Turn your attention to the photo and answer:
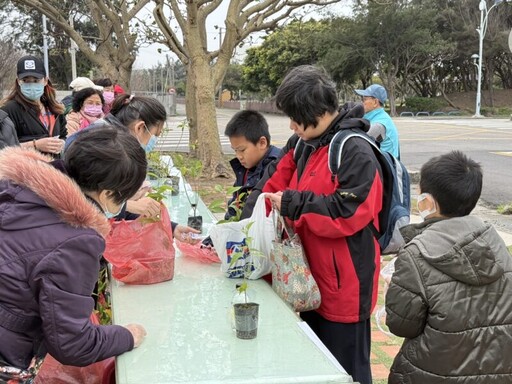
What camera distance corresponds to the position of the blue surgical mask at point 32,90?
14.3 ft

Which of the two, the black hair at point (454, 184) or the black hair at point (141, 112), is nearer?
the black hair at point (454, 184)

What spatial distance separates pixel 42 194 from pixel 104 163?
194mm

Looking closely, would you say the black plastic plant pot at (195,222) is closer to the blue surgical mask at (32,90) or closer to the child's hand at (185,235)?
the child's hand at (185,235)

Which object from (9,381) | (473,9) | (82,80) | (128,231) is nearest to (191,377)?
(9,381)

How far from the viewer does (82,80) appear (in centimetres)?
573

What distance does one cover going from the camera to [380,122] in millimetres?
5652

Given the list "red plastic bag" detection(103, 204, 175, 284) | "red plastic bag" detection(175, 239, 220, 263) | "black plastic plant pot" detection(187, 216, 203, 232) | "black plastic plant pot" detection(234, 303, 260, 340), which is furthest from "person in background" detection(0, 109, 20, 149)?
"black plastic plant pot" detection(234, 303, 260, 340)

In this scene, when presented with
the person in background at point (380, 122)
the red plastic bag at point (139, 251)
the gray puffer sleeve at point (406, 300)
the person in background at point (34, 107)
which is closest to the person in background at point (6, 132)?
the person in background at point (34, 107)

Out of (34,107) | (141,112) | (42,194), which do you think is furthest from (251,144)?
(34,107)

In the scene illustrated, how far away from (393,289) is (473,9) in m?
37.8

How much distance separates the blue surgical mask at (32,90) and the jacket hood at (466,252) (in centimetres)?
350

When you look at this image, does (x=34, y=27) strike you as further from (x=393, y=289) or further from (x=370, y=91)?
(x=393, y=289)

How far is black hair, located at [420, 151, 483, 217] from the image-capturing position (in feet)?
6.59

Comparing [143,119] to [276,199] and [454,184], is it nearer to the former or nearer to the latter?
[276,199]
